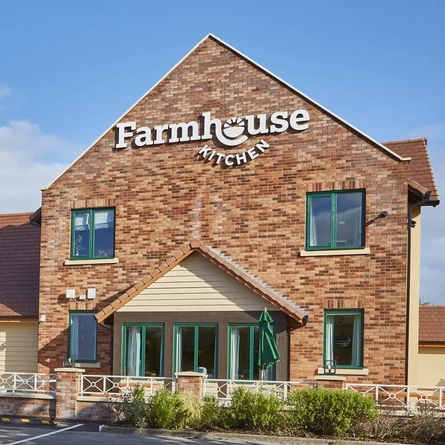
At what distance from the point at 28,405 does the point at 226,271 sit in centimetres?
651

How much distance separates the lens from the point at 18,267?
85.8ft

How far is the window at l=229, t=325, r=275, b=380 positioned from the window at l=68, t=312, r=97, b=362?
4809 millimetres

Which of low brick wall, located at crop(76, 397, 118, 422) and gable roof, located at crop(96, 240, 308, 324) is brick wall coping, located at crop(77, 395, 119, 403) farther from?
gable roof, located at crop(96, 240, 308, 324)

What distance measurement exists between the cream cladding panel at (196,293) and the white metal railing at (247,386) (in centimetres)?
197

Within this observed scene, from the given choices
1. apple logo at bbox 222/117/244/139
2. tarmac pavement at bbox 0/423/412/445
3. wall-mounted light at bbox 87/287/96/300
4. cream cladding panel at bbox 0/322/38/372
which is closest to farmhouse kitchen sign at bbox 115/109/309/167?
apple logo at bbox 222/117/244/139

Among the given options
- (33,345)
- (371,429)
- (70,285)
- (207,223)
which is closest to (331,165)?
(207,223)

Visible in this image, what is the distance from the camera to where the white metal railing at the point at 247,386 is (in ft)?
59.2

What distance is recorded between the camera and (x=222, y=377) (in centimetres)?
1956

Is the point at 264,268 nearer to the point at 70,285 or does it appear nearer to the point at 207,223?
the point at 207,223

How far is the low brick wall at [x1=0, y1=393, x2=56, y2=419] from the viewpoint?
64.4 ft

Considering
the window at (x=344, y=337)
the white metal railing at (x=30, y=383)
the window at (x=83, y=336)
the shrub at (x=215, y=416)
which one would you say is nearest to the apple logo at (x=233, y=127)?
the window at (x=344, y=337)

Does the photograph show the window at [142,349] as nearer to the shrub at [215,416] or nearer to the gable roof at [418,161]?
the shrub at [215,416]

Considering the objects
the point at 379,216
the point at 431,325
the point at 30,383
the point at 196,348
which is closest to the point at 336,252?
the point at 379,216

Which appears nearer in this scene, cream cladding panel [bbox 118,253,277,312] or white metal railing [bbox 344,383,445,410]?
white metal railing [bbox 344,383,445,410]
